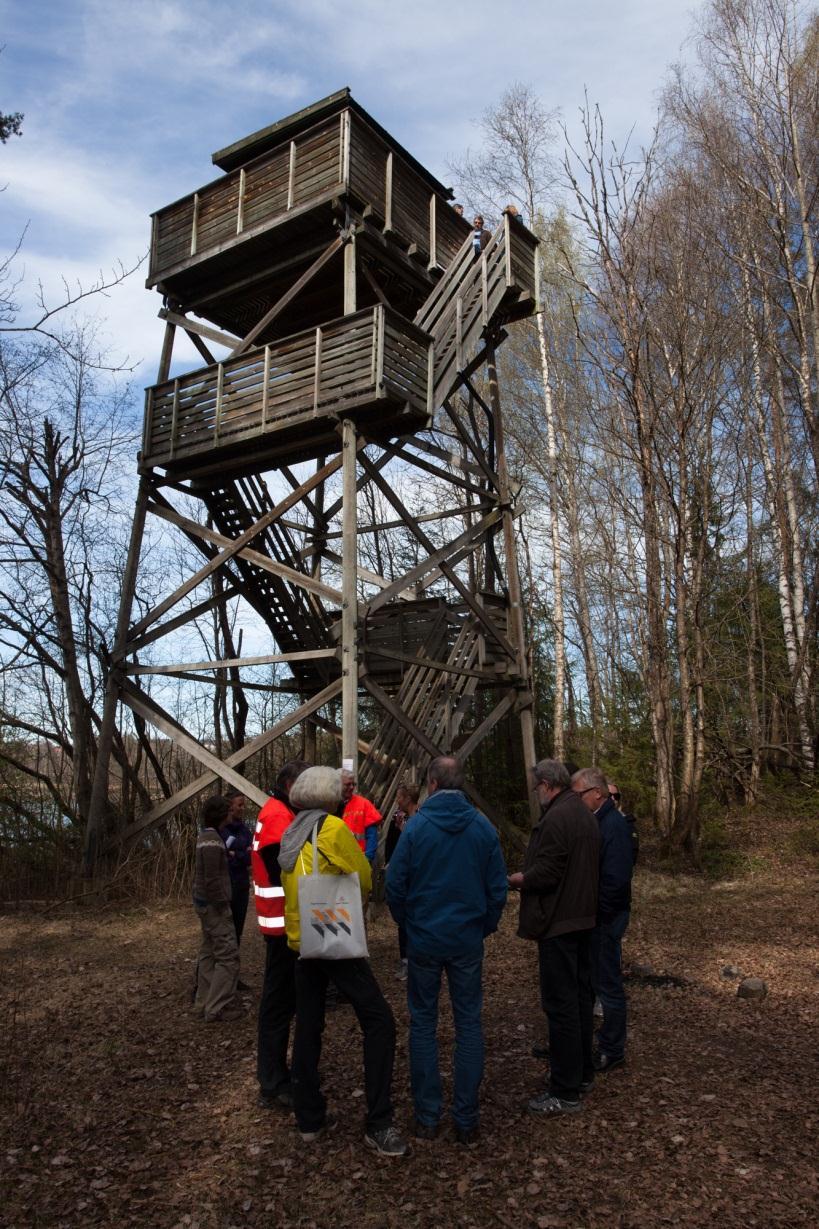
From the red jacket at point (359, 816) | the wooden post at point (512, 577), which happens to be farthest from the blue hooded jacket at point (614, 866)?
the wooden post at point (512, 577)

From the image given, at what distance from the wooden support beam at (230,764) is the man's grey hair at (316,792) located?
5.52m

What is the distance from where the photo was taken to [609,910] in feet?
17.1

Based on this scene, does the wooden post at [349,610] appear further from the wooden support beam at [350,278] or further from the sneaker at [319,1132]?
the sneaker at [319,1132]

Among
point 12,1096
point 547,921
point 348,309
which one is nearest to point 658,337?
point 348,309

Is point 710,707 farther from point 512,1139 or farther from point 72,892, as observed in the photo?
point 512,1139

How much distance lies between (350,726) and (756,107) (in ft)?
46.9

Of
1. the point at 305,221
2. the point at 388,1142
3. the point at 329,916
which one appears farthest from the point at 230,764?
the point at 305,221

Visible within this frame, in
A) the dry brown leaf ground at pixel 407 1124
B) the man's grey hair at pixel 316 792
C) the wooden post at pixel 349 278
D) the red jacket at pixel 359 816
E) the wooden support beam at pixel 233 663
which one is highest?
the wooden post at pixel 349 278

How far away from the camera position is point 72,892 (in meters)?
11.6

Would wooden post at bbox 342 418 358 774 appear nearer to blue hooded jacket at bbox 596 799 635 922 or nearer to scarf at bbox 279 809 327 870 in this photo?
blue hooded jacket at bbox 596 799 635 922

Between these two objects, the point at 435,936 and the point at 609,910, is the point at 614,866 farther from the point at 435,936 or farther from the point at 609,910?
the point at 435,936

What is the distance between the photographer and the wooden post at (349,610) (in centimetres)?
930

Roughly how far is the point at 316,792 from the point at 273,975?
123 cm

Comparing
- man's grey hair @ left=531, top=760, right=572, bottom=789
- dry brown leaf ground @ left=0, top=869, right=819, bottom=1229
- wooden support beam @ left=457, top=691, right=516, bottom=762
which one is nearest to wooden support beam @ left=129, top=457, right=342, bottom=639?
wooden support beam @ left=457, top=691, right=516, bottom=762
